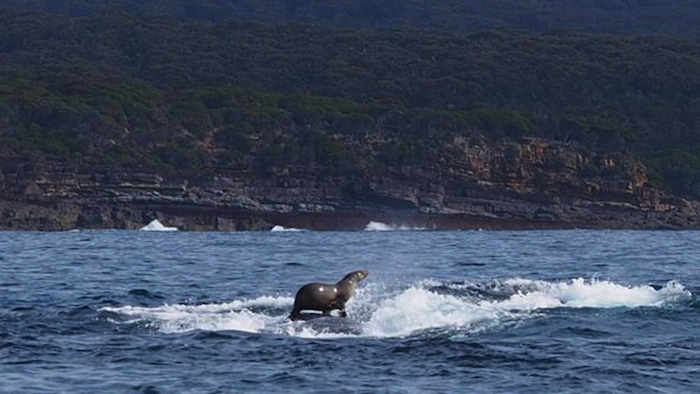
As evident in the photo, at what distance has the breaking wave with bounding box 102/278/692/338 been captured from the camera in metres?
28.5

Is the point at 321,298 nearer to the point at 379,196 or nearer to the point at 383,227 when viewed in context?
the point at 383,227

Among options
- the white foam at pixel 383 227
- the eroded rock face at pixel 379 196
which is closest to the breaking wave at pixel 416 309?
the white foam at pixel 383 227

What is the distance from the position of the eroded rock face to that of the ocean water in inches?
1970

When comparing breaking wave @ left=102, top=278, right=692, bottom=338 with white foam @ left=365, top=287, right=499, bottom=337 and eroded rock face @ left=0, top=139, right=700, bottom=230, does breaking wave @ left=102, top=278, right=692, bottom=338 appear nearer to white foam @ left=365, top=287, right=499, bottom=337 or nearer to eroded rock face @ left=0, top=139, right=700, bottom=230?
white foam @ left=365, top=287, right=499, bottom=337

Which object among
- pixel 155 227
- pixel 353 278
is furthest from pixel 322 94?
pixel 353 278

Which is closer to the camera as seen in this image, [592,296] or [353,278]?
[353,278]

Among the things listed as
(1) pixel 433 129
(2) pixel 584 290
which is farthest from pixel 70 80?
(2) pixel 584 290

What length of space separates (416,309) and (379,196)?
74.7 metres

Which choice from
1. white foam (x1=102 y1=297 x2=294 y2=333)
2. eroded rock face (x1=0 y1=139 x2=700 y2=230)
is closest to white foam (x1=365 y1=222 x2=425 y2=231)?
eroded rock face (x1=0 y1=139 x2=700 y2=230)

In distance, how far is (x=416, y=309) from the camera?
30.0 m

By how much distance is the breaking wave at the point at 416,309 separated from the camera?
2852cm

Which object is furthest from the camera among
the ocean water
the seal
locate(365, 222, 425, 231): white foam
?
locate(365, 222, 425, 231): white foam

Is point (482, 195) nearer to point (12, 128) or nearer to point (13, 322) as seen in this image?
point (12, 128)

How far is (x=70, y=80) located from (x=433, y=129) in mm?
27444
